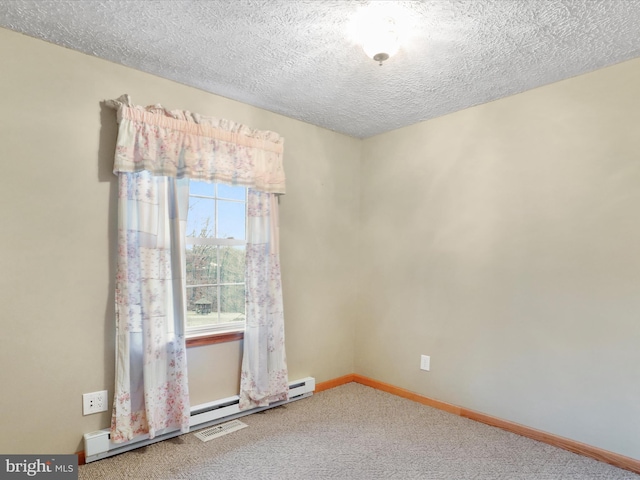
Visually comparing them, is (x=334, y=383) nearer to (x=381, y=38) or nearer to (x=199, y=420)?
(x=199, y=420)

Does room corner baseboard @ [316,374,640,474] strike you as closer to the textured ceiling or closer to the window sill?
the window sill

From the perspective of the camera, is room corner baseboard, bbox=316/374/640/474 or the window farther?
the window

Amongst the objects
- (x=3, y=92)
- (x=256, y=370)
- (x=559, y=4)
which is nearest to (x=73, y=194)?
(x=3, y=92)

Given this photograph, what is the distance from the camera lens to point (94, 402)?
7.39 ft

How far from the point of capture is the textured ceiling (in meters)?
1.81

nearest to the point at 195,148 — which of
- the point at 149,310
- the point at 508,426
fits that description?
the point at 149,310

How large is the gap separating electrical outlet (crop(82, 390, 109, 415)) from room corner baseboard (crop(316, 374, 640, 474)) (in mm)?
1747

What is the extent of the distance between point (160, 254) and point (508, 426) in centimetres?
265

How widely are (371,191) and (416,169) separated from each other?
523mm

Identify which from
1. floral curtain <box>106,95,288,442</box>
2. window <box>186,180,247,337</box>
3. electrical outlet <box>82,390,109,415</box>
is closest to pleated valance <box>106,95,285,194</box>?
floral curtain <box>106,95,288,442</box>

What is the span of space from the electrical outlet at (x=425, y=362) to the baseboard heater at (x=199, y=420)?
0.94 meters

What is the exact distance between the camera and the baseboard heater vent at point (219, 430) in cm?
256

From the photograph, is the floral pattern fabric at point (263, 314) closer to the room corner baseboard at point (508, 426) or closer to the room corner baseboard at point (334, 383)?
the room corner baseboard at point (334, 383)

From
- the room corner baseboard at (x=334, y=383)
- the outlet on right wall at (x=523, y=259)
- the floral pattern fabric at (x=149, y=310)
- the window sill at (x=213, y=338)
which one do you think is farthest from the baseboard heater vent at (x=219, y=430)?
the outlet on right wall at (x=523, y=259)
